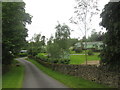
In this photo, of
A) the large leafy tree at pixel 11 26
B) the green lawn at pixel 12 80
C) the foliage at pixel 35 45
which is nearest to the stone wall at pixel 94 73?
the green lawn at pixel 12 80

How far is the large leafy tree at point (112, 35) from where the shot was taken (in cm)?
963

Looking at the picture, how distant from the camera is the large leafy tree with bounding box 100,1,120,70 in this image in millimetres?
9633

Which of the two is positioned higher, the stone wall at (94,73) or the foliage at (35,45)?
the foliage at (35,45)

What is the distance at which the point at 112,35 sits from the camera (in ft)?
33.0

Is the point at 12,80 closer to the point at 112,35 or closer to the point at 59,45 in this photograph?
the point at 112,35

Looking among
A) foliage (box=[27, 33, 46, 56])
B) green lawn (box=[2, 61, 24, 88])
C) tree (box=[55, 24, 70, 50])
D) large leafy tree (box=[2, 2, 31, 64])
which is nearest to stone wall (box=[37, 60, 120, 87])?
green lawn (box=[2, 61, 24, 88])

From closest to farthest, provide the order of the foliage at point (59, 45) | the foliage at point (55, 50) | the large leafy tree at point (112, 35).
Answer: the large leafy tree at point (112, 35) < the foliage at point (55, 50) < the foliage at point (59, 45)

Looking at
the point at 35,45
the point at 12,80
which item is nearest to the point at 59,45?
the point at 12,80

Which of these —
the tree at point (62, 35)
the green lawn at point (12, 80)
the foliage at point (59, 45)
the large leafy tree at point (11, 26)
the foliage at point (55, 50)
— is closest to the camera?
the green lawn at point (12, 80)

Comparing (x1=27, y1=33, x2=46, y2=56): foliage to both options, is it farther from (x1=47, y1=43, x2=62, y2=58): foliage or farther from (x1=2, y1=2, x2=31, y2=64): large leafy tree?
(x1=2, y1=2, x2=31, y2=64): large leafy tree

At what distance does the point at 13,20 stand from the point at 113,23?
1463cm

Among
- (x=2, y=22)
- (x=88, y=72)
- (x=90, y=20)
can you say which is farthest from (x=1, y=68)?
(x=90, y=20)

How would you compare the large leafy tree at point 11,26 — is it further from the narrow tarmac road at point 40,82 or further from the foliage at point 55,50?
the foliage at point 55,50

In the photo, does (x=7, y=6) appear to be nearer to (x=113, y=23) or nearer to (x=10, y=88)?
(x=10, y=88)
